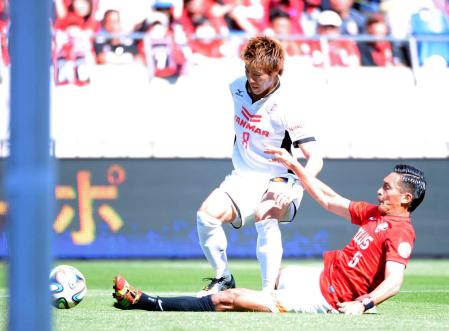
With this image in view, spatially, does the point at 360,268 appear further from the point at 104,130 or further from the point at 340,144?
the point at 104,130

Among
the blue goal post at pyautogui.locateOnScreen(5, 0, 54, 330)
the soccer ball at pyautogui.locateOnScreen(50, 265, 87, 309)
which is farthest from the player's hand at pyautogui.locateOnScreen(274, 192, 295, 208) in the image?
the blue goal post at pyautogui.locateOnScreen(5, 0, 54, 330)

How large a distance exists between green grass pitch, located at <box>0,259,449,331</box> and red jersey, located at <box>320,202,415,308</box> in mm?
251

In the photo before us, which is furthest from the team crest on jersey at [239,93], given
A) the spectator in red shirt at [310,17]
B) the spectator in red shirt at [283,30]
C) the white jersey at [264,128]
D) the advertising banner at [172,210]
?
the spectator in red shirt at [310,17]

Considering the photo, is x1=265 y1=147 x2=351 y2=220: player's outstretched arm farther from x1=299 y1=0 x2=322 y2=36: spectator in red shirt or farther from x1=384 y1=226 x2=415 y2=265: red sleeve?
x1=299 y1=0 x2=322 y2=36: spectator in red shirt

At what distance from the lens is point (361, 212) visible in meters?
6.70

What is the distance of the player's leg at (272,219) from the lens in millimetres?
7238

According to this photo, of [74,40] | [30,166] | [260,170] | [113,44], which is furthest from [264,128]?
[113,44]

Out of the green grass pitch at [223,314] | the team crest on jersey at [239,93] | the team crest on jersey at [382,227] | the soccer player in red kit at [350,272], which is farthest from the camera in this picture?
the team crest on jersey at [239,93]

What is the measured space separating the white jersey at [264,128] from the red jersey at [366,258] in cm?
118

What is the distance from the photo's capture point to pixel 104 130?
1677 centimetres

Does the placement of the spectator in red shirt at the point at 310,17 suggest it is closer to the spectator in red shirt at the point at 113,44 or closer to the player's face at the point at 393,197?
the spectator in red shirt at the point at 113,44

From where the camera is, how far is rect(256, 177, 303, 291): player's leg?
7238 millimetres

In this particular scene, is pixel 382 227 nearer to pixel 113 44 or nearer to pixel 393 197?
pixel 393 197

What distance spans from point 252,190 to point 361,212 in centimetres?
117
